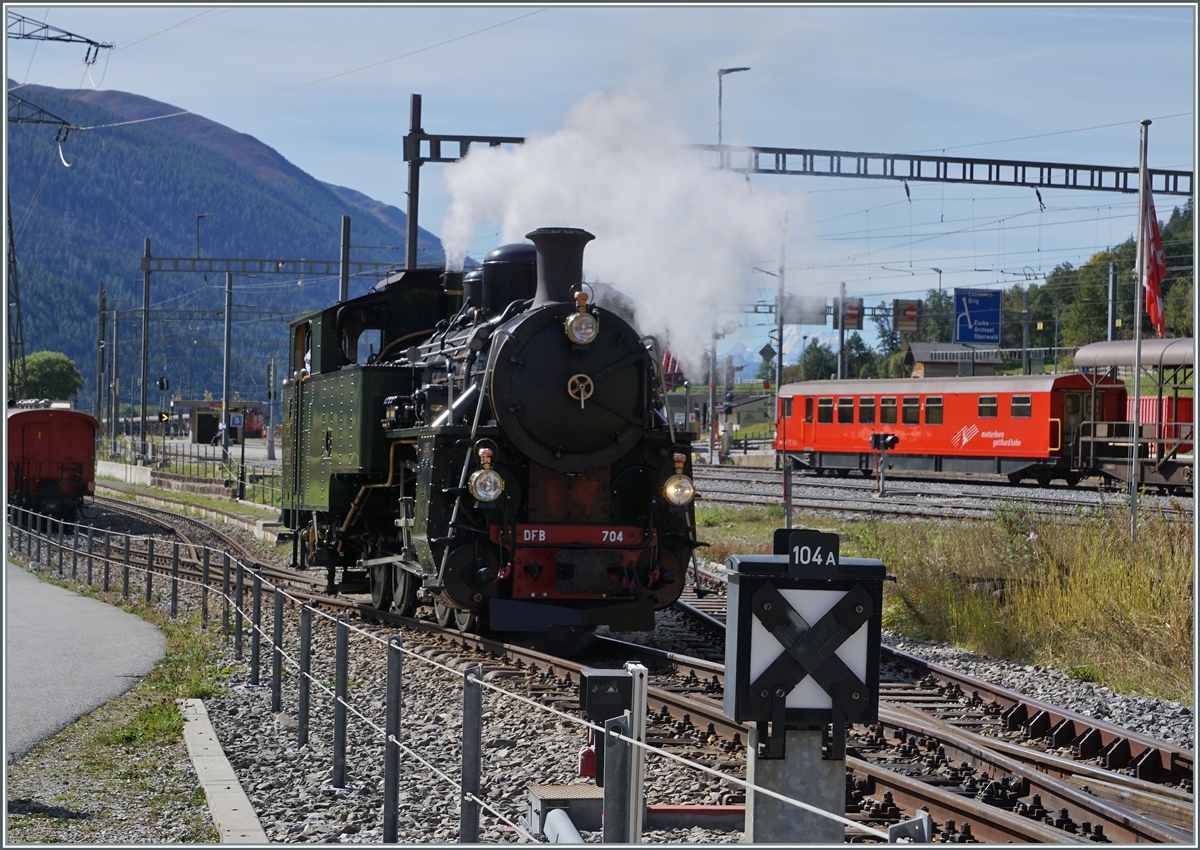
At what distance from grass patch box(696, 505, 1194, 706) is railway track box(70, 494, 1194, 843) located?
1.40 metres

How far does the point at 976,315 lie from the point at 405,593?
40037 mm

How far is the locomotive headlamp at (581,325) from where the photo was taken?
35.2 feet

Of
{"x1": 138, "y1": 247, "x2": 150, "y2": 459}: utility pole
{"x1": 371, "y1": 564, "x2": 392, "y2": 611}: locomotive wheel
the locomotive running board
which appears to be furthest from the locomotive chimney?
{"x1": 138, "y1": 247, "x2": 150, "y2": 459}: utility pole

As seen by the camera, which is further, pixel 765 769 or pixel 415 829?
pixel 415 829

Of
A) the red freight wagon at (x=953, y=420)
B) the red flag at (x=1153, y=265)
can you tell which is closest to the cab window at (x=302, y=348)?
the red flag at (x=1153, y=265)

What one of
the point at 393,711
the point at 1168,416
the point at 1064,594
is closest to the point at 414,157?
the point at 1064,594

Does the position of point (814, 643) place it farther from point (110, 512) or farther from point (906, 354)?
point (906, 354)

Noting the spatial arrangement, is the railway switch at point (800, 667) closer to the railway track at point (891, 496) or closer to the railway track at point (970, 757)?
the railway track at point (970, 757)

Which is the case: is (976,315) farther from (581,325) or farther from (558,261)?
(581,325)

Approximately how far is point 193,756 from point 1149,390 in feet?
99.2

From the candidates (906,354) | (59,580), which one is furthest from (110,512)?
(906,354)

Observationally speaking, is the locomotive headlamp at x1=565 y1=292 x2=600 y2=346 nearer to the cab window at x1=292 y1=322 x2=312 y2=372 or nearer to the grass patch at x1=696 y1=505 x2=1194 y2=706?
the grass patch at x1=696 y1=505 x2=1194 y2=706

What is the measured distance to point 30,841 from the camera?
6352 mm

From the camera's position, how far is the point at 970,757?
281 inches
